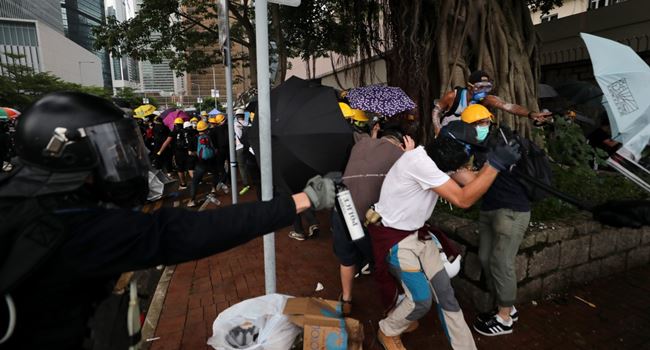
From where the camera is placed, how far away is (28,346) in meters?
1.17

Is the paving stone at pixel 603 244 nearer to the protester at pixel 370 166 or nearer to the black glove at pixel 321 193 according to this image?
the protester at pixel 370 166

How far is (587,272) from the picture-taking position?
3.80 meters

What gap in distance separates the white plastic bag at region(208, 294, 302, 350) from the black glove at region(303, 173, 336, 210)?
1.16 metres

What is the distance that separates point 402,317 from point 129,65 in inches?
6722

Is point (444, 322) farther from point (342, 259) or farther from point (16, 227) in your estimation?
point (16, 227)

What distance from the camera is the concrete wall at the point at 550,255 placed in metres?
3.39

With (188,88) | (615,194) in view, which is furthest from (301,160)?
(188,88)

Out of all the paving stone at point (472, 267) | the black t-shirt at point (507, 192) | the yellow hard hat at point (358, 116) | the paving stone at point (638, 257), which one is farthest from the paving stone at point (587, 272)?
the yellow hard hat at point (358, 116)

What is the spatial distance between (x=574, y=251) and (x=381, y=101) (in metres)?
2.56

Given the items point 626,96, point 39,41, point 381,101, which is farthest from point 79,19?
point 626,96

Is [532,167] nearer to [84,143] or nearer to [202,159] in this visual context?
[84,143]

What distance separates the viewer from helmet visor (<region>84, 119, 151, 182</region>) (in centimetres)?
131

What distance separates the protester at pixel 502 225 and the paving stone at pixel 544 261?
505mm

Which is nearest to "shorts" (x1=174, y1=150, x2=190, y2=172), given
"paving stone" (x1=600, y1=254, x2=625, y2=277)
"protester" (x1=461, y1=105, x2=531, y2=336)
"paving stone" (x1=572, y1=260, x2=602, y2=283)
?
"protester" (x1=461, y1=105, x2=531, y2=336)
